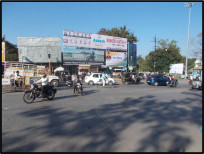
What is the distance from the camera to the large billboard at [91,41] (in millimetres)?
32188

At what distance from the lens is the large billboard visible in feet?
106

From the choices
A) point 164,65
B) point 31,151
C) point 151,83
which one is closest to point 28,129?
point 31,151

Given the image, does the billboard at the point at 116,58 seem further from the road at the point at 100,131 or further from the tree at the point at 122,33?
the road at the point at 100,131

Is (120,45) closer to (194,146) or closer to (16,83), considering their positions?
(16,83)

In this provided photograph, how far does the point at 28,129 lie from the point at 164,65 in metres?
45.6

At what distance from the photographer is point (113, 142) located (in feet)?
14.2

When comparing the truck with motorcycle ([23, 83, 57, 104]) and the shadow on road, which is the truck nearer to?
motorcycle ([23, 83, 57, 104])

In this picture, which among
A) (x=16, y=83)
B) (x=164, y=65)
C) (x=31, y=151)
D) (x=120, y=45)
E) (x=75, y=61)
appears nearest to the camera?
(x=31, y=151)

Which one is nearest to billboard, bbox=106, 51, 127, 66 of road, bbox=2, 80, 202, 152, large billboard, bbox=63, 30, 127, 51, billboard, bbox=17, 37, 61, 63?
large billboard, bbox=63, 30, 127, 51

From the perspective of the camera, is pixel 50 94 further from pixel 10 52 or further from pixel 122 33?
pixel 122 33

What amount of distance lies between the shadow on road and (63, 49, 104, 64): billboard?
2548cm

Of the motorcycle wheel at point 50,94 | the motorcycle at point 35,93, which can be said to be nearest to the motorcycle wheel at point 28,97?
the motorcycle at point 35,93

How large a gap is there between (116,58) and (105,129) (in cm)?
3370

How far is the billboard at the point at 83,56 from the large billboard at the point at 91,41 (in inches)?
40.3
